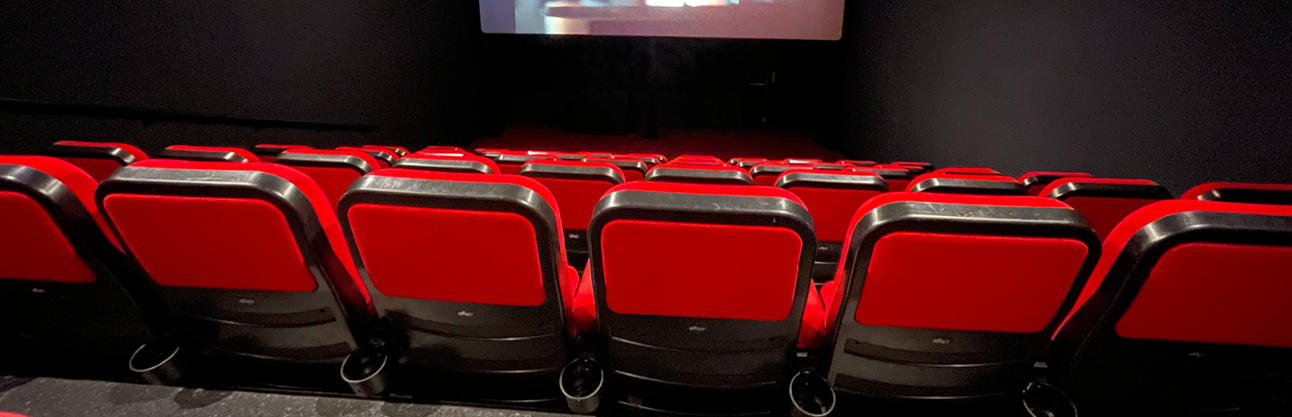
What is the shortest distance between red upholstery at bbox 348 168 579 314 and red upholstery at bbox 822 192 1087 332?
0.57m

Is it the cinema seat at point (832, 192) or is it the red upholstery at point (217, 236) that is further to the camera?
the cinema seat at point (832, 192)

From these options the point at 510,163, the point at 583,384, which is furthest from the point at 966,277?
the point at 510,163

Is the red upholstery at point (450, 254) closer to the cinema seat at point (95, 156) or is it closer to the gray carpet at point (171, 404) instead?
the gray carpet at point (171, 404)

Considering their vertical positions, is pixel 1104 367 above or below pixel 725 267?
below

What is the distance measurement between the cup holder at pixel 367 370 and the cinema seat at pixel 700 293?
464mm

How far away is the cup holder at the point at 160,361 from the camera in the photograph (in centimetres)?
100

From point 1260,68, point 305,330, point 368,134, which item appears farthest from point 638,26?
point 305,330

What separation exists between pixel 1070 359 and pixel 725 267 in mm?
698

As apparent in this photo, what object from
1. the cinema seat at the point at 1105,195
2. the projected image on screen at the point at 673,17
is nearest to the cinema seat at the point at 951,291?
the cinema seat at the point at 1105,195

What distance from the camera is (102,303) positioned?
1020 millimetres

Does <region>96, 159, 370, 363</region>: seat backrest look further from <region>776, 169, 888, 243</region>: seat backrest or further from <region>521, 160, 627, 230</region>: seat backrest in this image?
<region>776, 169, 888, 243</region>: seat backrest

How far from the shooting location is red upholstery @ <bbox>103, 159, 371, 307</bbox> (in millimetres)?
833

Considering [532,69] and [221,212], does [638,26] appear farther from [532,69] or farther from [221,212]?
[221,212]

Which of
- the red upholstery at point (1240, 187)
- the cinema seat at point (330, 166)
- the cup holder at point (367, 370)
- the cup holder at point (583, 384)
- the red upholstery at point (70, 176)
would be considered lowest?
the cup holder at point (583, 384)
